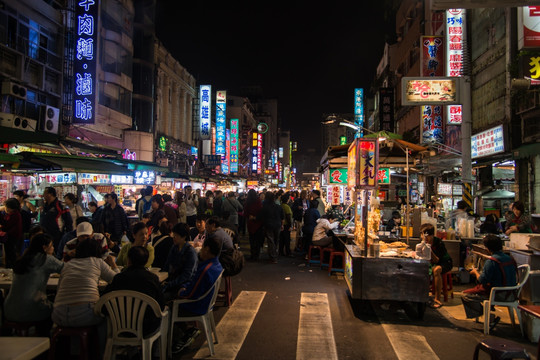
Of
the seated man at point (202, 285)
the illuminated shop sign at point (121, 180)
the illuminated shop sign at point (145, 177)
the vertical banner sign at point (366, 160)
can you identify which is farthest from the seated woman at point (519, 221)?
the illuminated shop sign at point (145, 177)

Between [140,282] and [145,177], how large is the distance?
13438 mm

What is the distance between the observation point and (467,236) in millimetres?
9438

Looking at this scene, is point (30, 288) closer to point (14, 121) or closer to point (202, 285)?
point (202, 285)

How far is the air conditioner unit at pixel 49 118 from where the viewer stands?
14469mm

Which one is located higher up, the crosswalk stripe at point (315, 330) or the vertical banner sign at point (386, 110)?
the vertical banner sign at point (386, 110)

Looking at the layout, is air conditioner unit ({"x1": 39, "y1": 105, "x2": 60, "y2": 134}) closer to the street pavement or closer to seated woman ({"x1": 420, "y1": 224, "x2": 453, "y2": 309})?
the street pavement

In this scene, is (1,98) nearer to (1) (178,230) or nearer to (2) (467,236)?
(1) (178,230)

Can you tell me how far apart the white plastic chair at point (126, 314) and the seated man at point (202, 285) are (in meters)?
0.80

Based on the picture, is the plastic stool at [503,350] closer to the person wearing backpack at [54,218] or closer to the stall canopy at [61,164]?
the person wearing backpack at [54,218]

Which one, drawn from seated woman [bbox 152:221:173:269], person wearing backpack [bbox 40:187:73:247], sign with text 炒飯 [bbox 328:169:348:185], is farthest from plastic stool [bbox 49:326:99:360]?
sign with text 炒飯 [bbox 328:169:348:185]

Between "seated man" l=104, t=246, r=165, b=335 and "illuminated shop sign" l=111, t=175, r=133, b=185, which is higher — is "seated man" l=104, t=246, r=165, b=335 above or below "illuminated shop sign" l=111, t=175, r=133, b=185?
below

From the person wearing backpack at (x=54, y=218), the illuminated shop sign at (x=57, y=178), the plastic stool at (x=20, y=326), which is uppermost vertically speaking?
the illuminated shop sign at (x=57, y=178)

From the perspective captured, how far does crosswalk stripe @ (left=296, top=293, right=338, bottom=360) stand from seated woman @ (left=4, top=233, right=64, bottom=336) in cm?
312

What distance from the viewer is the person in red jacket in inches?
310
